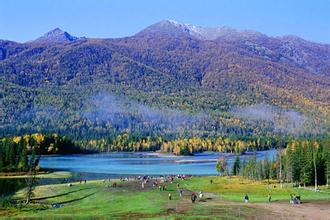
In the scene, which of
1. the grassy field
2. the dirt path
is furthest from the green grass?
the dirt path

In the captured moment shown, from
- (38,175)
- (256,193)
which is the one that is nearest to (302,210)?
(256,193)

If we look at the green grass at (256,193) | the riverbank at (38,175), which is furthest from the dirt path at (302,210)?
the riverbank at (38,175)

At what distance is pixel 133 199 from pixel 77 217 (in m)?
22.8

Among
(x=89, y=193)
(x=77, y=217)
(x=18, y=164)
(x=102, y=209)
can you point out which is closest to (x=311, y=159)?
(x=89, y=193)

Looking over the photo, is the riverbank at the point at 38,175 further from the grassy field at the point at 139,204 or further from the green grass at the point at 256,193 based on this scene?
the green grass at the point at 256,193

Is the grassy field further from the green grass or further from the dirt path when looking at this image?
the dirt path

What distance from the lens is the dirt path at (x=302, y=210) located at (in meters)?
73.1

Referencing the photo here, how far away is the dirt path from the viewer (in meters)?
73.1

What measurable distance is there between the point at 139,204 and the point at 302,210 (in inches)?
1134

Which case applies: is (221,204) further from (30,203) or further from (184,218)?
(30,203)

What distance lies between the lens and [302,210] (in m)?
78.6

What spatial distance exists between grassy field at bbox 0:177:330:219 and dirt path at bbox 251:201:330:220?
1367mm

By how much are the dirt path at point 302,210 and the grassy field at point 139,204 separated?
53.8 inches

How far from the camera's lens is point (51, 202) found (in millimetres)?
106062
